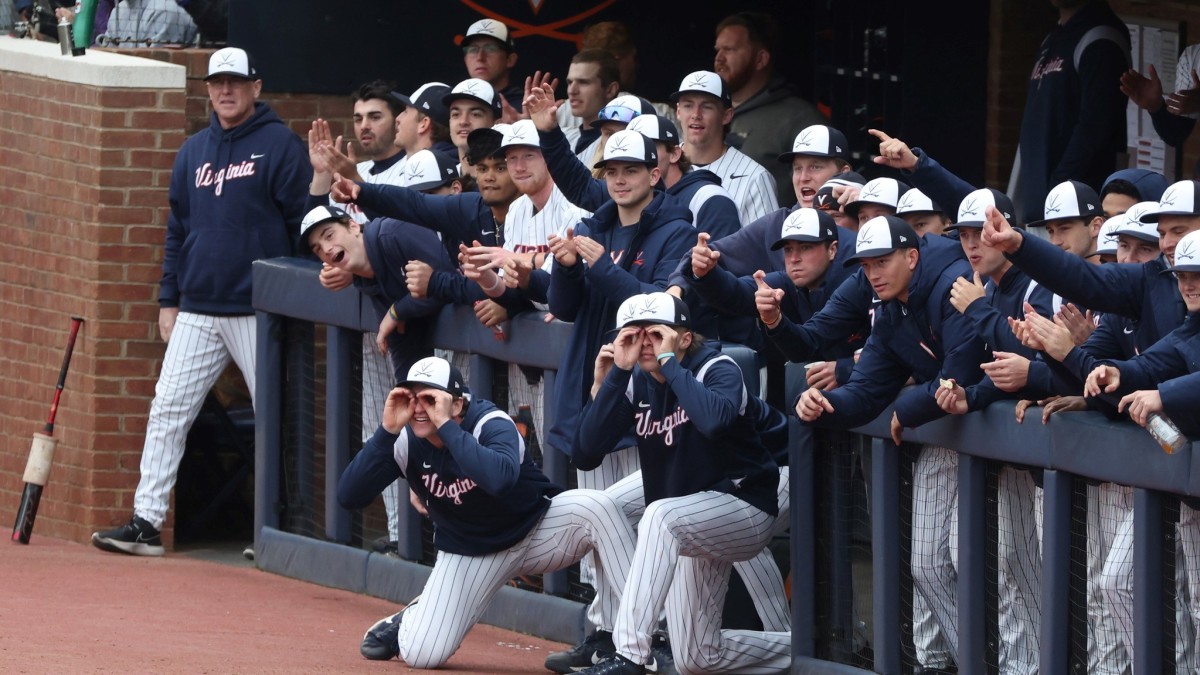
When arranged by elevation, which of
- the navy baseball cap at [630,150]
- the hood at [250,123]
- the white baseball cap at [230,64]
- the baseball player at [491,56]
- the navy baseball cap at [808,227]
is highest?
the baseball player at [491,56]

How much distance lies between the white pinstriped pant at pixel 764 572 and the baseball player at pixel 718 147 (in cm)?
124

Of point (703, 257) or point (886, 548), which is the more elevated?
point (703, 257)

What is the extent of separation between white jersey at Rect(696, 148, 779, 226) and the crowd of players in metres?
0.01

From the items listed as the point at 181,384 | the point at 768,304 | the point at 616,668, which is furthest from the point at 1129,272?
the point at 181,384

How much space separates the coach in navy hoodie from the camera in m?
7.59

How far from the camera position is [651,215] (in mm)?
7848

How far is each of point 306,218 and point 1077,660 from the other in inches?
152

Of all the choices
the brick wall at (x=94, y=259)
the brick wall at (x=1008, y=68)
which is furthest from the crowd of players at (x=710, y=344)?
the brick wall at (x=1008, y=68)

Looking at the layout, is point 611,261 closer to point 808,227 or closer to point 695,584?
point 808,227

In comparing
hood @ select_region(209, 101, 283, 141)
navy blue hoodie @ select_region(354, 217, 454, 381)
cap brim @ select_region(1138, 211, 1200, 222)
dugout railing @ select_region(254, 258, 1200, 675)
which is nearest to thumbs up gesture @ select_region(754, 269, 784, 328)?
dugout railing @ select_region(254, 258, 1200, 675)

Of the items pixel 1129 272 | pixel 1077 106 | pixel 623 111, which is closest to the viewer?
pixel 1129 272

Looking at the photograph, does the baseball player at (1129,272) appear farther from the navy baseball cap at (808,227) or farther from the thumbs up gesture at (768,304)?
the navy baseball cap at (808,227)

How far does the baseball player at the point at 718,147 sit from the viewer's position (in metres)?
8.57

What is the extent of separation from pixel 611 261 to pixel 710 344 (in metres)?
0.46
